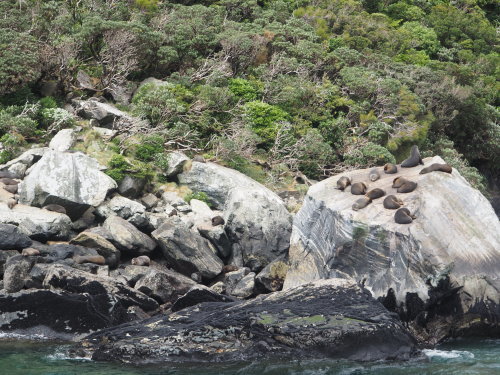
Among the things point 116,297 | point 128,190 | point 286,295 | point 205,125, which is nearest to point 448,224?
point 286,295

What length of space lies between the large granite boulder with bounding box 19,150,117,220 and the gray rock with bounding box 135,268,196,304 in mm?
3735

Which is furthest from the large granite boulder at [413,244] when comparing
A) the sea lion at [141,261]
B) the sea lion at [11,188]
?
the sea lion at [11,188]

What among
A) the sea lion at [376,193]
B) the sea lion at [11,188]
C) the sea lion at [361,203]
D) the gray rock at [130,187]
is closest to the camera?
the sea lion at [361,203]

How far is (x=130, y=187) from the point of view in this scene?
20.7 metres

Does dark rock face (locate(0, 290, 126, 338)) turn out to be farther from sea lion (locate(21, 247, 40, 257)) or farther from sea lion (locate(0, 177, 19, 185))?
sea lion (locate(0, 177, 19, 185))

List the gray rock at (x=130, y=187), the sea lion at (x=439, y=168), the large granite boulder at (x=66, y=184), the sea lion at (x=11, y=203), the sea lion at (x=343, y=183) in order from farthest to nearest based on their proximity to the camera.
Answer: the gray rock at (x=130, y=187) → the large granite boulder at (x=66, y=184) → the sea lion at (x=11, y=203) → the sea lion at (x=343, y=183) → the sea lion at (x=439, y=168)

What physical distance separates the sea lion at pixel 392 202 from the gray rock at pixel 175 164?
9.00 m

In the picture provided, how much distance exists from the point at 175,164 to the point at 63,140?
3706 millimetres

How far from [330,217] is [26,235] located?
7.49 m

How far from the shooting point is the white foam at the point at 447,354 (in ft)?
41.7

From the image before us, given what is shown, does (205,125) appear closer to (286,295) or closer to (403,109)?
(403,109)

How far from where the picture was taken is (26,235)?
16766 millimetres

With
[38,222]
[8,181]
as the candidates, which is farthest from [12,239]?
[8,181]

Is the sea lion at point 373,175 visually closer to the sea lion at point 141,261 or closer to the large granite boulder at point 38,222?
the sea lion at point 141,261
